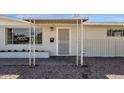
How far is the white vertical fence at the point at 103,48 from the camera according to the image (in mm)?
19750

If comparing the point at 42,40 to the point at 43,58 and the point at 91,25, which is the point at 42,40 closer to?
the point at 43,58

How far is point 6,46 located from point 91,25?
6.83 m

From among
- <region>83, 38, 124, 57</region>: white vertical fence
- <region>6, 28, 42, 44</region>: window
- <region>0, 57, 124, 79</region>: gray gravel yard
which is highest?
<region>6, 28, 42, 44</region>: window

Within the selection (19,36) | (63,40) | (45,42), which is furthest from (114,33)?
(19,36)

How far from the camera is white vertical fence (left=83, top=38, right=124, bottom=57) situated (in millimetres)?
19750

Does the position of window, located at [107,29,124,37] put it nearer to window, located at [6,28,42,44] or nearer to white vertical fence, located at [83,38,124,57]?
white vertical fence, located at [83,38,124,57]

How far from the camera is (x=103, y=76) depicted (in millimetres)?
10766

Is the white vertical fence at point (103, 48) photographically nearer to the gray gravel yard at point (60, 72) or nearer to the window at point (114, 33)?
the window at point (114, 33)

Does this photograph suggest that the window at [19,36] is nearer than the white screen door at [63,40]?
No

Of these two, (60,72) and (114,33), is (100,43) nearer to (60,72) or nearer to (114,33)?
(114,33)

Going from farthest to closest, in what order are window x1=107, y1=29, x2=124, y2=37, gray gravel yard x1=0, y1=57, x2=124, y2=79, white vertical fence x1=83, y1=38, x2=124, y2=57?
window x1=107, y1=29, x2=124, y2=37
white vertical fence x1=83, y1=38, x2=124, y2=57
gray gravel yard x1=0, y1=57, x2=124, y2=79

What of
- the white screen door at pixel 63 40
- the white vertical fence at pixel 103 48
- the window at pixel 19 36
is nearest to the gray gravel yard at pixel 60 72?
the white vertical fence at pixel 103 48

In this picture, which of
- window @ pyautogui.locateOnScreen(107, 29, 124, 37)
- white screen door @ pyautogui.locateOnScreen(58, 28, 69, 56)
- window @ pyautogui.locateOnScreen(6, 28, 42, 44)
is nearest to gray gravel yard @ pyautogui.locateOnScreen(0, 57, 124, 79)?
Result: white screen door @ pyautogui.locateOnScreen(58, 28, 69, 56)

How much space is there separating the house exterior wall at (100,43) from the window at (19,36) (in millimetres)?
3624
